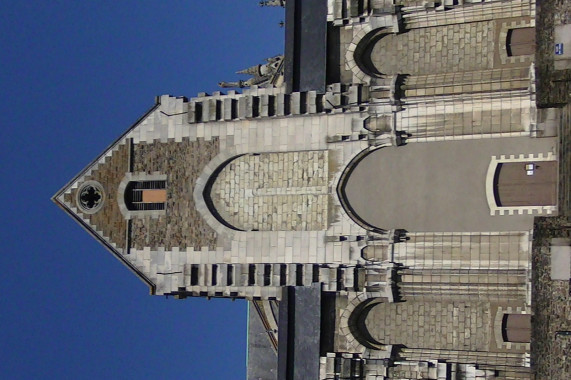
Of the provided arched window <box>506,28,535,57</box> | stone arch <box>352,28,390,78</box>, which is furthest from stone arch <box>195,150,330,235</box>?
arched window <box>506,28,535,57</box>

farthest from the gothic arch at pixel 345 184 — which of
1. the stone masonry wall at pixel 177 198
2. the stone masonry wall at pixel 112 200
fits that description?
the stone masonry wall at pixel 112 200

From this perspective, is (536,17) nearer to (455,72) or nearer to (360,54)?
(455,72)

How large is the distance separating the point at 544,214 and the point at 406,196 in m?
4.46

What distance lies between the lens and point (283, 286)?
94.4 feet

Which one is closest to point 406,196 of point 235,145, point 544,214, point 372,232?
point 372,232

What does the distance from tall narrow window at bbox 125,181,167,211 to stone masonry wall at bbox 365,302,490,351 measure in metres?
8.75

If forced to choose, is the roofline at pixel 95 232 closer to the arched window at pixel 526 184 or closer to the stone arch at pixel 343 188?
the stone arch at pixel 343 188

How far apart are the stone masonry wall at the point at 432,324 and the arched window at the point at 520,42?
329 inches

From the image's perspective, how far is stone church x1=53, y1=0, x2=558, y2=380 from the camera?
26719 millimetres

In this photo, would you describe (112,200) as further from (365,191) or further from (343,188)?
(365,191)

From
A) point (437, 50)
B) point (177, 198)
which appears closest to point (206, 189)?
point (177, 198)

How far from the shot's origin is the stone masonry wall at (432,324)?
27.1 metres

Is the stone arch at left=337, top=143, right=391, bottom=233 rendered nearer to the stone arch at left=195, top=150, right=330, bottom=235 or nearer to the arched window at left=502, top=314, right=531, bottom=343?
the stone arch at left=195, top=150, right=330, bottom=235

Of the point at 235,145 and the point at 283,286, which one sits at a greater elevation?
the point at 235,145
